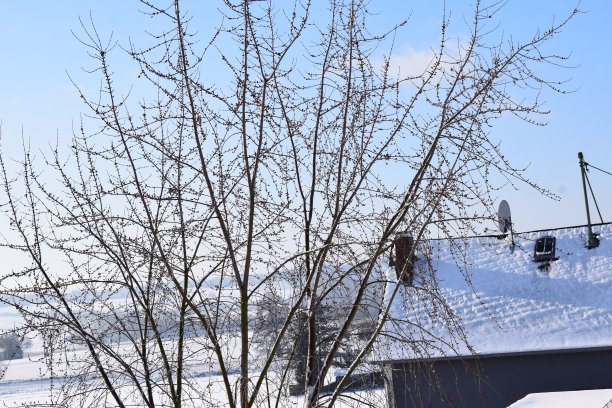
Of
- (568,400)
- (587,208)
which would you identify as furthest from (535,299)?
(568,400)

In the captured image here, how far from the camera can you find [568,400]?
14.3 metres

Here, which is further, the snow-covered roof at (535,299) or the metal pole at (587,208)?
the metal pole at (587,208)

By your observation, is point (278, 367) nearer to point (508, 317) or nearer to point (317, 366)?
point (317, 366)

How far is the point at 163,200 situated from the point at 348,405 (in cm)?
158

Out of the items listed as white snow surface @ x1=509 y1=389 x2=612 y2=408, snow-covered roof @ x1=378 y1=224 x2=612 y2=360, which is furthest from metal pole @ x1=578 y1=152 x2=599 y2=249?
white snow surface @ x1=509 y1=389 x2=612 y2=408

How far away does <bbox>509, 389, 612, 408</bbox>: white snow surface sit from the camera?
13516mm

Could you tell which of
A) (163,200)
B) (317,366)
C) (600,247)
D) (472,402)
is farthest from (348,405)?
(600,247)

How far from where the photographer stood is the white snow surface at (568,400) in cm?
1352

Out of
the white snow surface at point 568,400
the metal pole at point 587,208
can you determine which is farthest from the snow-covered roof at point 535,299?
the white snow surface at point 568,400

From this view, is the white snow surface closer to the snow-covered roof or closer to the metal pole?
the snow-covered roof

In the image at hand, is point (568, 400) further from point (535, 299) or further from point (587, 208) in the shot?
point (587, 208)

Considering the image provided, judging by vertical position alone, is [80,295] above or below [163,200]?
below

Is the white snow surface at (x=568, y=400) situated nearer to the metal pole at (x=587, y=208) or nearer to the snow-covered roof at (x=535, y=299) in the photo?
the snow-covered roof at (x=535, y=299)

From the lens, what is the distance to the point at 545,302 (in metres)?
19.1
